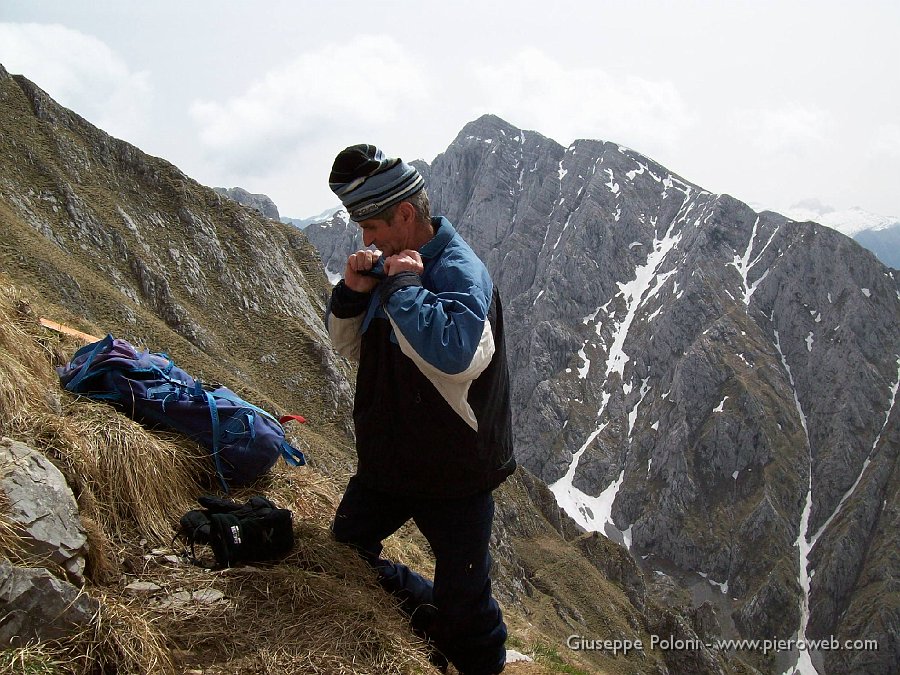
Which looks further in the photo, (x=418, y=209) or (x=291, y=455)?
(x=291, y=455)

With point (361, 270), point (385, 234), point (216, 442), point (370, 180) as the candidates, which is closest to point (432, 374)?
point (361, 270)

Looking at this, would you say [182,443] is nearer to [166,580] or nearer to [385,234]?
[166,580]

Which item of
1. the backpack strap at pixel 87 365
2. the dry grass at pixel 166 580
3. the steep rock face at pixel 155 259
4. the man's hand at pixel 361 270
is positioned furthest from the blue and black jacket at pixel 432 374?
the steep rock face at pixel 155 259

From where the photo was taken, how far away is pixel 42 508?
3.76m

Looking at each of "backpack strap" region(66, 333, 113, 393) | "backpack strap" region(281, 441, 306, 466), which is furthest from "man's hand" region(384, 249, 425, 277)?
"backpack strap" region(281, 441, 306, 466)

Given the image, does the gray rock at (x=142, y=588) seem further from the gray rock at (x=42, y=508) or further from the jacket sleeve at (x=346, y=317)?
the jacket sleeve at (x=346, y=317)

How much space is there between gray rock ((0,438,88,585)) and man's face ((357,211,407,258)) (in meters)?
2.86

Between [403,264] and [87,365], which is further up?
[403,264]

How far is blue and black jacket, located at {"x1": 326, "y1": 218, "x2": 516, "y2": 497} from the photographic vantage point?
3574mm

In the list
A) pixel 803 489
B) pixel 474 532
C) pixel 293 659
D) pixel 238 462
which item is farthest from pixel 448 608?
pixel 803 489

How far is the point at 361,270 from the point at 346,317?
45cm

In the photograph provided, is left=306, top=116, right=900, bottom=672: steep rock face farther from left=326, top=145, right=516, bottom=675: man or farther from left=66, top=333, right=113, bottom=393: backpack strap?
left=66, top=333, right=113, bottom=393: backpack strap

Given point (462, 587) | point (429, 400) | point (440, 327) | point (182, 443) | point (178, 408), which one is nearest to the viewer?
point (440, 327)

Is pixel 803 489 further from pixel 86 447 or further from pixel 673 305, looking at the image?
pixel 86 447
